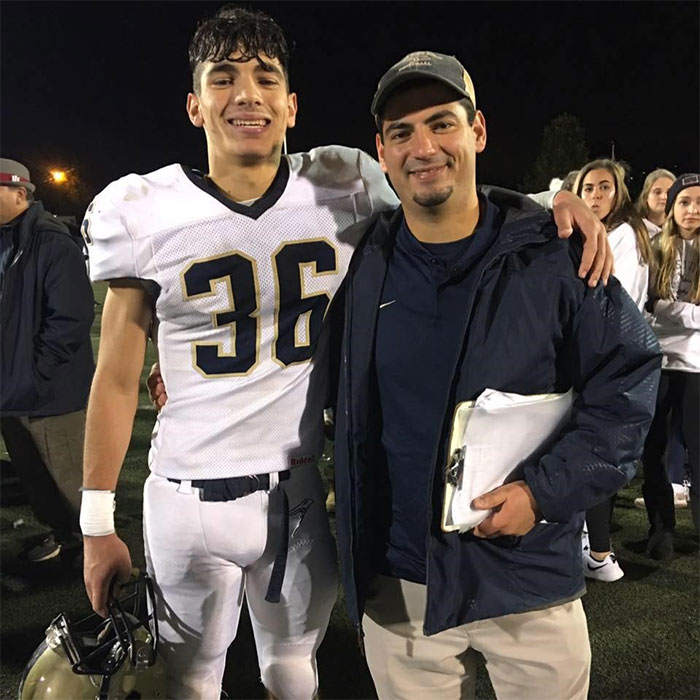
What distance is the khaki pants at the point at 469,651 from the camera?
146 centimetres

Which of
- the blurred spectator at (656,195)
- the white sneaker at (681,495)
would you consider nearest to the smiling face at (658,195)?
the blurred spectator at (656,195)

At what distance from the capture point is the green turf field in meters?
2.31

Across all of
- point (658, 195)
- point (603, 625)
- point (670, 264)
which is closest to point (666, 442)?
point (670, 264)

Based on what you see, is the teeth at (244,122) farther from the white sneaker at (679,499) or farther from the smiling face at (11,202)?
the white sneaker at (679,499)

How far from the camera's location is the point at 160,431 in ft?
5.65

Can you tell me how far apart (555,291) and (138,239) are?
3.02 feet

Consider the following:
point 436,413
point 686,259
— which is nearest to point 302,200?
point 436,413

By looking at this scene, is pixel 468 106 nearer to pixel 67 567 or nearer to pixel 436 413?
pixel 436 413

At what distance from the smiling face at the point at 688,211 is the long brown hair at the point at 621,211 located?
0.57ft

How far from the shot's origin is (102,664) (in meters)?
1.57

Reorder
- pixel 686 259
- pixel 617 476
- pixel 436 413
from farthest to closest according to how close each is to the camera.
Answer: pixel 686 259, pixel 436 413, pixel 617 476

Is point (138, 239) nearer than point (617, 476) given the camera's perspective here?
No

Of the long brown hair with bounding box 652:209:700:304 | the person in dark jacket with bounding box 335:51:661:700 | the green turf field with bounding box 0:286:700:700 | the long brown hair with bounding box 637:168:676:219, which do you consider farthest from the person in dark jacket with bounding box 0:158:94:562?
the long brown hair with bounding box 637:168:676:219

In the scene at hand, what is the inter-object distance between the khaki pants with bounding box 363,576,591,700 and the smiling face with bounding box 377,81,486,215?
86cm
